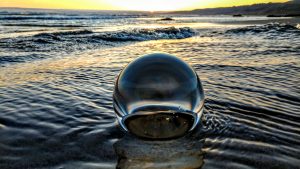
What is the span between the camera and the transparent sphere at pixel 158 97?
7.64ft

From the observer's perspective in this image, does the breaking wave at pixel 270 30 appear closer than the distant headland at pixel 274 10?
Yes

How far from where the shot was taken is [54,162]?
82.8 inches

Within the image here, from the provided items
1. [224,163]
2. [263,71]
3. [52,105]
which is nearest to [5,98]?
[52,105]

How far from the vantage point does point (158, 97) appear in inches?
91.4

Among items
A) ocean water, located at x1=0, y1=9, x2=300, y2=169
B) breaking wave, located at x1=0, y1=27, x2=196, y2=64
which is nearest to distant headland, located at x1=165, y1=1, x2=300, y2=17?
breaking wave, located at x1=0, y1=27, x2=196, y2=64

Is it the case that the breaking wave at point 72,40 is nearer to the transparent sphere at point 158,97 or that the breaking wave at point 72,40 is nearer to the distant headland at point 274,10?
the transparent sphere at point 158,97

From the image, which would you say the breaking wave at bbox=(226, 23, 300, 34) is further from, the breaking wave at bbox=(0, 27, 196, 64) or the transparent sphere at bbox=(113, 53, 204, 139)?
the transparent sphere at bbox=(113, 53, 204, 139)

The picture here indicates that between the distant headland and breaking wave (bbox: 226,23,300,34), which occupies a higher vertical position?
breaking wave (bbox: 226,23,300,34)

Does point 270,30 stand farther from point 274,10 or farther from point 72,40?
point 274,10

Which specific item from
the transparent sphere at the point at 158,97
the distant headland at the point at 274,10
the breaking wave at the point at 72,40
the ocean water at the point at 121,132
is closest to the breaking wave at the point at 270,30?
the breaking wave at the point at 72,40

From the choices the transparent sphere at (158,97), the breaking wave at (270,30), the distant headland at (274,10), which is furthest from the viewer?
the distant headland at (274,10)

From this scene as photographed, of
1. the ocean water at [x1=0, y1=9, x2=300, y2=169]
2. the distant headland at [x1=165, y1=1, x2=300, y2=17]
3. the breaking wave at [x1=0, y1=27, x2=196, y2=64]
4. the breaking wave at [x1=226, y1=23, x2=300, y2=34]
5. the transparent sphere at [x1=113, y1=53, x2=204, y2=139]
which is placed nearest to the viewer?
the ocean water at [x1=0, y1=9, x2=300, y2=169]

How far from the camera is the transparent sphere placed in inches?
91.7

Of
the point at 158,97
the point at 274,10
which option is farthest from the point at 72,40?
the point at 274,10
